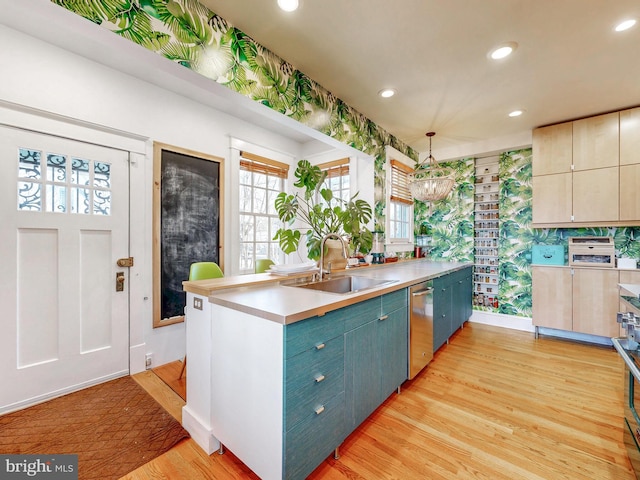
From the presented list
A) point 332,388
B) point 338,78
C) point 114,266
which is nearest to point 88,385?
point 114,266

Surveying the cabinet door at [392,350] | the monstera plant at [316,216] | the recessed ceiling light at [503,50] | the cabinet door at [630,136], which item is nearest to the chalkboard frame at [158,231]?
the monstera plant at [316,216]

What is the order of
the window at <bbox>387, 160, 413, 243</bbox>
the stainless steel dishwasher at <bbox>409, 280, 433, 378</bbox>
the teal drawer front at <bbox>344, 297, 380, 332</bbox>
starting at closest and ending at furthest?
the teal drawer front at <bbox>344, 297, 380, 332</bbox> → the stainless steel dishwasher at <bbox>409, 280, 433, 378</bbox> → the window at <bbox>387, 160, 413, 243</bbox>

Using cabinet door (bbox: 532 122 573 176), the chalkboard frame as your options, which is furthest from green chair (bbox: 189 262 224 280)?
cabinet door (bbox: 532 122 573 176)

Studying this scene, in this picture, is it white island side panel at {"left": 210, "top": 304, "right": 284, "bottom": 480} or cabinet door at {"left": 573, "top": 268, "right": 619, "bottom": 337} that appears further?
cabinet door at {"left": 573, "top": 268, "right": 619, "bottom": 337}

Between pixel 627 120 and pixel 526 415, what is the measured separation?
10.8 feet

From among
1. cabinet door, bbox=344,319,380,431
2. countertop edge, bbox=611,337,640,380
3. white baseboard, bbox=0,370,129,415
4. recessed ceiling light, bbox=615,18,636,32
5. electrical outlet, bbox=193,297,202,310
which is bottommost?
white baseboard, bbox=0,370,129,415

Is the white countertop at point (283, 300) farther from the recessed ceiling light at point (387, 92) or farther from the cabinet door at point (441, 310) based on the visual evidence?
the recessed ceiling light at point (387, 92)

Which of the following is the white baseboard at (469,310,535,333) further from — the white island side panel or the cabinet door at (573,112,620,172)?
the white island side panel

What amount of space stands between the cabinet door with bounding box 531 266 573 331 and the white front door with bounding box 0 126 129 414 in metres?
4.61

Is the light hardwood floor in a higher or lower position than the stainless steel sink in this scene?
lower

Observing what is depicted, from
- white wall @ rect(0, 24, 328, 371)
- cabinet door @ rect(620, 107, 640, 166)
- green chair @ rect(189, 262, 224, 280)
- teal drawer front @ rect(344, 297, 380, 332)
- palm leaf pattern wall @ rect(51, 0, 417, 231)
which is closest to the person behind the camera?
palm leaf pattern wall @ rect(51, 0, 417, 231)

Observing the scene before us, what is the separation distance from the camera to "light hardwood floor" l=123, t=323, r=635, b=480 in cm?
143

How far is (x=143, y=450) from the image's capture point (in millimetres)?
1557

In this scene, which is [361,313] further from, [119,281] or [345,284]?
[119,281]
